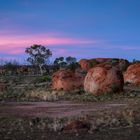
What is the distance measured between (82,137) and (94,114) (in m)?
6.14

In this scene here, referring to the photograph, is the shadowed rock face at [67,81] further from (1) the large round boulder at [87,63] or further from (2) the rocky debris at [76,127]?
(1) the large round boulder at [87,63]

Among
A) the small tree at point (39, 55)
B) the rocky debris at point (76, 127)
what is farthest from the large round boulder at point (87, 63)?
the rocky debris at point (76, 127)

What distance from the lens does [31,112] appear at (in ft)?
75.1

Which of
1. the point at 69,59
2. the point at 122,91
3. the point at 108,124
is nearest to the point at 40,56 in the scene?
the point at 69,59

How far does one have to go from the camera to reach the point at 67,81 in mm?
38438

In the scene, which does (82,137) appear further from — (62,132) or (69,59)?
(69,59)

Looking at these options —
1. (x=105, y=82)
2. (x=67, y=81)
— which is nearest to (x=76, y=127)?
(x=105, y=82)

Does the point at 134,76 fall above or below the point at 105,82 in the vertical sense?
above

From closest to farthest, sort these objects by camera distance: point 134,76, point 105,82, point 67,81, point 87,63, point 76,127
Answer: point 76,127
point 105,82
point 67,81
point 134,76
point 87,63

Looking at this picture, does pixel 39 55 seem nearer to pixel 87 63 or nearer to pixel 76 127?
pixel 87 63

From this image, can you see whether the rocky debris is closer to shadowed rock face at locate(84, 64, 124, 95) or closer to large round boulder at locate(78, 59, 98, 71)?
A: shadowed rock face at locate(84, 64, 124, 95)

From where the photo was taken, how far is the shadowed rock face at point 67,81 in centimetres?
3828

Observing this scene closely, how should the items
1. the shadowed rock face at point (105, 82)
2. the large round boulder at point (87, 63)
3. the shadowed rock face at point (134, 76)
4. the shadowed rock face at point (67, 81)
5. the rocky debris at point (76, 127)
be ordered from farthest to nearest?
the large round boulder at point (87, 63) → the shadowed rock face at point (134, 76) → the shadowed rock face at point (67, 81) → the shadowed rock face at point (105, 82) → the rocky debris at point (76, 127)

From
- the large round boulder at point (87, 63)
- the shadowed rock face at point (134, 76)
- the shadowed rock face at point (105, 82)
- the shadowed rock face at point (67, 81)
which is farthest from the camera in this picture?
the large round boulder at point (87, 63)
